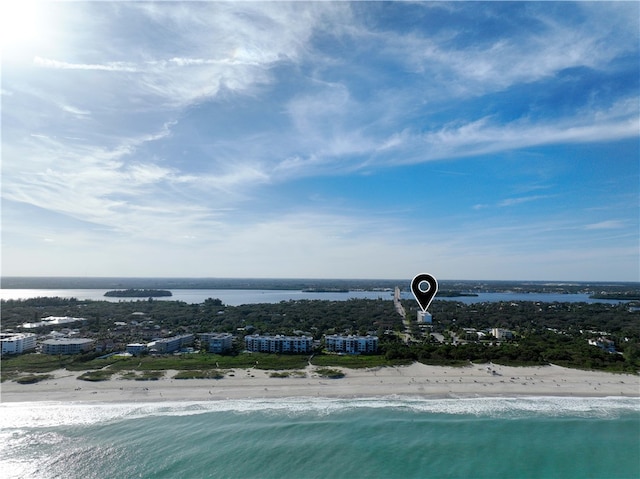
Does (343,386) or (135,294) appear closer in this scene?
(343,386)

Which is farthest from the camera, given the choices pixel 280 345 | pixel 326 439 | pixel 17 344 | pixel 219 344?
pixel 280 345

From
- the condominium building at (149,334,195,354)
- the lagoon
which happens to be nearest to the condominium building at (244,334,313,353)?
the condominium building at (149,334,195,354)

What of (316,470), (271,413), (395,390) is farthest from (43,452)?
(395,390)

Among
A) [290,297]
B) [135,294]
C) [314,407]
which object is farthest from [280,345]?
[135,294]

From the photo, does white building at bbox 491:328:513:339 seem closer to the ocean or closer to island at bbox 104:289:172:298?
the ocean

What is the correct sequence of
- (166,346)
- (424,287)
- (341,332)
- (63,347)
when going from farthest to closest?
(341,332) → (166,346) → (63,347) → (424,287)

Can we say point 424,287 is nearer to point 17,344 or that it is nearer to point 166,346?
point 166,346

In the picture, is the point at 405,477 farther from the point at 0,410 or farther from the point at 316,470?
the point at 0,410
